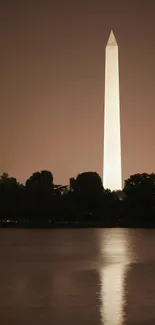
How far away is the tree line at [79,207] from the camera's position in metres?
96.3

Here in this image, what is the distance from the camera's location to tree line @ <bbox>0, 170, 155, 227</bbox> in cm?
9631

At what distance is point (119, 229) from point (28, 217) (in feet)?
36.7

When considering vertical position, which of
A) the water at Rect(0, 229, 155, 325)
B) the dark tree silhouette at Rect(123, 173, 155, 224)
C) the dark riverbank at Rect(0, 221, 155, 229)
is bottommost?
the water at Rect(0, 229, 155, 325)

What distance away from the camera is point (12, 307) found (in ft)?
75.2

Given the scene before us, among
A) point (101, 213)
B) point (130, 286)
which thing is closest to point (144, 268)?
point (130, 286)

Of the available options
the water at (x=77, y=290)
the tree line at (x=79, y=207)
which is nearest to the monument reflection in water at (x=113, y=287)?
the water at (x=77, y=290)

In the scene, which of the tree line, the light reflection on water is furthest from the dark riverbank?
the light reflection on water

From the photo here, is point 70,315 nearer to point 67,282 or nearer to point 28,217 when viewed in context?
point 67,282

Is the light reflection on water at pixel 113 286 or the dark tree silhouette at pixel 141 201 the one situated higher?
the dark tree silhouette at pixel 141 201

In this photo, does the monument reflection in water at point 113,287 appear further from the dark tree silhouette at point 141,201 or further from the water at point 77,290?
the dark tree silhouette at point 141,201

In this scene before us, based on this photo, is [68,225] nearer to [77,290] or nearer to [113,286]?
[113,286]

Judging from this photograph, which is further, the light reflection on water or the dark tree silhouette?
the dark tree silhouette

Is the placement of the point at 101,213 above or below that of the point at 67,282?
above

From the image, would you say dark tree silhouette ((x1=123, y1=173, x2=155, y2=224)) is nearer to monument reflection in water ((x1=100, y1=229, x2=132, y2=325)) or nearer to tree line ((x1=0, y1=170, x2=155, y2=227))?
tree line ((x1=0, y1=170, x2=155, y2=227))
